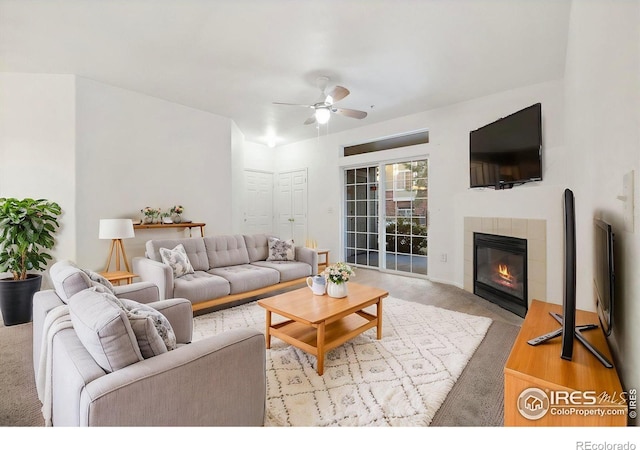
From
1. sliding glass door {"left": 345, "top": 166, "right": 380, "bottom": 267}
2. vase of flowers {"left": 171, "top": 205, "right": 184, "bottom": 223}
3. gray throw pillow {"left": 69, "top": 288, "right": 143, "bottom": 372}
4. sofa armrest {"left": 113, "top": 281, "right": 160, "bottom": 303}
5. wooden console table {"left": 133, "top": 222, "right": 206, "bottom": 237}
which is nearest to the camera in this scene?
gray throw pillow {"left": 69, "top": 288, "right": 143, "bottom": 372}

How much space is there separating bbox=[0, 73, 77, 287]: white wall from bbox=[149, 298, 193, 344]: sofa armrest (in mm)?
2707

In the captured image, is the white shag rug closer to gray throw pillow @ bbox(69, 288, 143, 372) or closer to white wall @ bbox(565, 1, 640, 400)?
gray throw pillow @ bbox(69, 288, 143, 372)

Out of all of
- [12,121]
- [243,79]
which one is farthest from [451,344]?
[12,121]

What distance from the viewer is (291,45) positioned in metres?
2.91

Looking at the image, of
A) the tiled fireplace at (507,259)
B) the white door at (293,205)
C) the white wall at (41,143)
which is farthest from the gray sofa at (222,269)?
the white door at (293,205)

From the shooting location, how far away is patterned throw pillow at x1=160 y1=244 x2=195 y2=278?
3340 mm

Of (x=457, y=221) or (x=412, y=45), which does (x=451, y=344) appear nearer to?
(x=457, y=221)

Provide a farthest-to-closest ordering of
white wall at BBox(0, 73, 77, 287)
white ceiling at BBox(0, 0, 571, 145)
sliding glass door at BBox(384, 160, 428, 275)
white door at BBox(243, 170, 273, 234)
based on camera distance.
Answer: white door at BBox(243, 170, 273, 234) → sliding glass door at BBox(384, 160, 428, 275) → white wall at BBox(0, 73, 77, 287) → white ceiling at BBox(0, 0, 571, 145)

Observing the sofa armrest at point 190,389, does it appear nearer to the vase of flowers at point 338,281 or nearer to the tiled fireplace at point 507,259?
the vase of flowers at point 338,281

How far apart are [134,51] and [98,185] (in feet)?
5.91

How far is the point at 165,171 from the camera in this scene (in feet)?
15.0

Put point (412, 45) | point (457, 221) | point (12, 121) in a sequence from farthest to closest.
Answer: point (457, 221) < point (12, 121) < point (412, 45)

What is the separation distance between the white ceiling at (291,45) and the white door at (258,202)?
2689 millimetres

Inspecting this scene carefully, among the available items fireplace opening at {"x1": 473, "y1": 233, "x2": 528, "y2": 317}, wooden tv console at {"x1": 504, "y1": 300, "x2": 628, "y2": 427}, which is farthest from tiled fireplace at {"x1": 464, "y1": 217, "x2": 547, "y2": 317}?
wooden tv console at {"x1": 504, "y1": 300, "x2": 628, "y2": 427}
